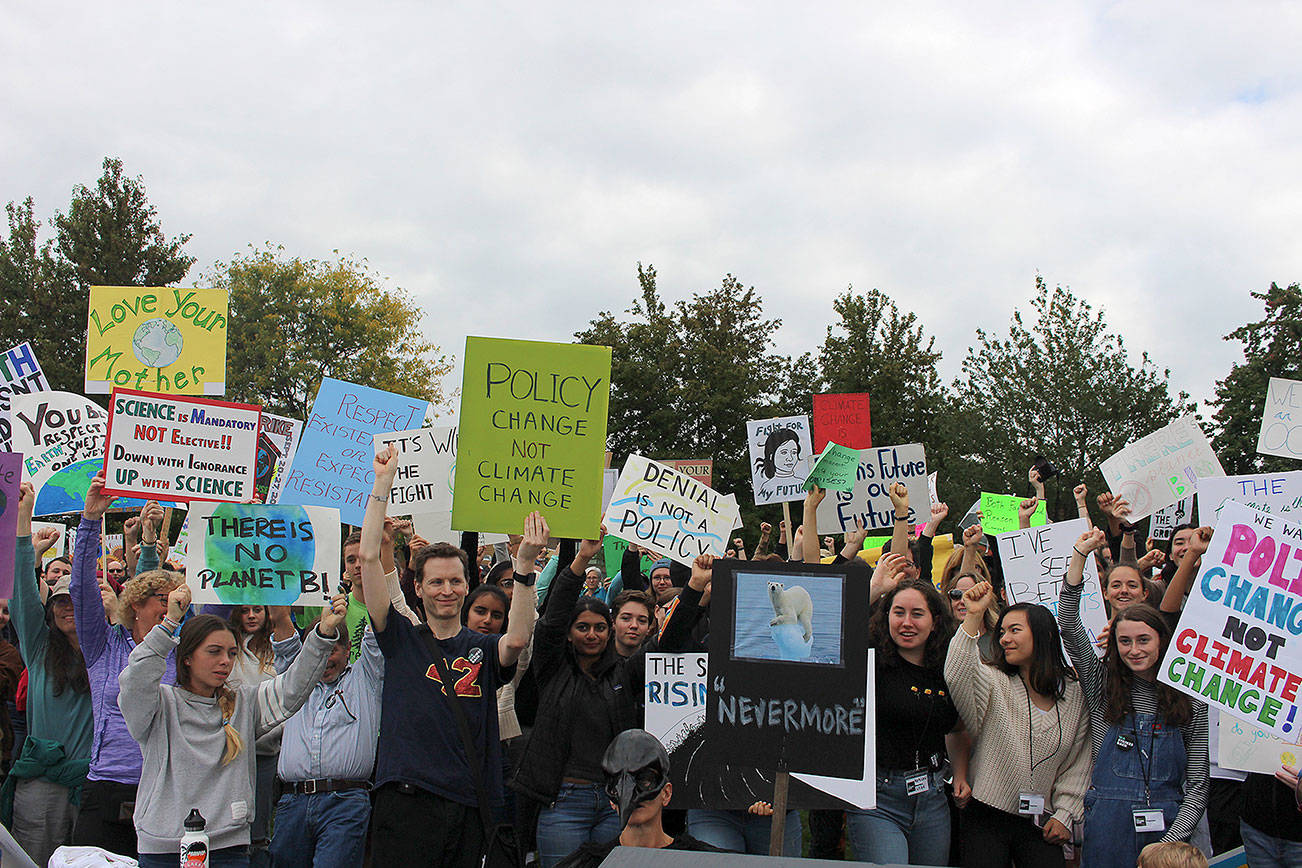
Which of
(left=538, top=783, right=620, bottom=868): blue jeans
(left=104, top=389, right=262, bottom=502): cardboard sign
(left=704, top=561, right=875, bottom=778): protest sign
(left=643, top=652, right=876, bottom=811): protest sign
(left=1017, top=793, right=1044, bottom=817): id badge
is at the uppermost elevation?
(left=104, top=389, right=262, bottom=502): cardboard sign

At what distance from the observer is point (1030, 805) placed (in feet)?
18.3

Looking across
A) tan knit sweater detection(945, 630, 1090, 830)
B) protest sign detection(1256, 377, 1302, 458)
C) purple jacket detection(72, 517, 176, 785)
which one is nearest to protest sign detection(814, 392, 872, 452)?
protest sign detection(1256, 377, 1302, 458)

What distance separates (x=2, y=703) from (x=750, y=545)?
26275 millimetres

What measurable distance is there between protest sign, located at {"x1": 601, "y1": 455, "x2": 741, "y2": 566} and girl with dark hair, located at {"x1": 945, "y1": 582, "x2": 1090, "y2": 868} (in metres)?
2.19

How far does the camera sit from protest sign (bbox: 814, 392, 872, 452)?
12664 mm

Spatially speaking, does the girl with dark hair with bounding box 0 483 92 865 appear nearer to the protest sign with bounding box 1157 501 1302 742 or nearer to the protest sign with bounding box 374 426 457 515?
the protest sign with bounding box 374 426 457 515

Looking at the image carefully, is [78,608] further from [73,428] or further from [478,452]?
[73,428]

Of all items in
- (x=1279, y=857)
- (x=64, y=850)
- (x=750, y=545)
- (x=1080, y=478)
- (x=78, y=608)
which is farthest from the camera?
(x=750, y=545)

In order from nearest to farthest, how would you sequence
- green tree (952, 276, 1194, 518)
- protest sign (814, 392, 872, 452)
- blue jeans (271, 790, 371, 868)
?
blue jeans (271, 790, 371, 868)
protest sign (814, 392, 872, 452)
green tree (952, 276, 1194, 518)

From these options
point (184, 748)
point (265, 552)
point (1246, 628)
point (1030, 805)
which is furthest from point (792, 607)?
point (265, 552)

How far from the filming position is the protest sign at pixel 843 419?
12664 millimetres

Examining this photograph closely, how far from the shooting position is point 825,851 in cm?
610

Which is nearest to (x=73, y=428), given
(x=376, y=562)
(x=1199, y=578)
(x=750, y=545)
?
(x=376, y=562)

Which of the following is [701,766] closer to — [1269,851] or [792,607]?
[792,607]
